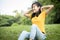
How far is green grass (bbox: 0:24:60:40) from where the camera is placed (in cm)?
313

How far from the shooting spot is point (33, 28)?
304cm

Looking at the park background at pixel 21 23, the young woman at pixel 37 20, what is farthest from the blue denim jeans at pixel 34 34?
the park background at pixel 21 23

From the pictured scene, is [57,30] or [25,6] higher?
[25,6]

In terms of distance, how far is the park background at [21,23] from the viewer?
315 cm

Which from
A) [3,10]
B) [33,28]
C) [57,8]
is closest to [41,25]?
[33,28]

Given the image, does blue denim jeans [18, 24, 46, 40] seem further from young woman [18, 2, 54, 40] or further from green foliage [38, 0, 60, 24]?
green foliage [38, 0, 60, 24]

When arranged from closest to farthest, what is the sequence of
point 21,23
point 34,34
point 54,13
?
point 34,34 → point 54,13 → point 21,23

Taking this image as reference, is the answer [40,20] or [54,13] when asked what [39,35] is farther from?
[54,13]

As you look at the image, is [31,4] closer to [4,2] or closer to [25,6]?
[25,6]

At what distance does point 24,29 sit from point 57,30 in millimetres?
500

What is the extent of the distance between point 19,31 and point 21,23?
0.13m

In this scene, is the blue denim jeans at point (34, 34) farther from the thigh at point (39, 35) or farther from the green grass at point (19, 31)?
the green grass at point (19, 31)

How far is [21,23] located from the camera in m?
3.30

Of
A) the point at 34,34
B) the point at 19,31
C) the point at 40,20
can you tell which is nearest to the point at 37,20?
the point at 40,20
